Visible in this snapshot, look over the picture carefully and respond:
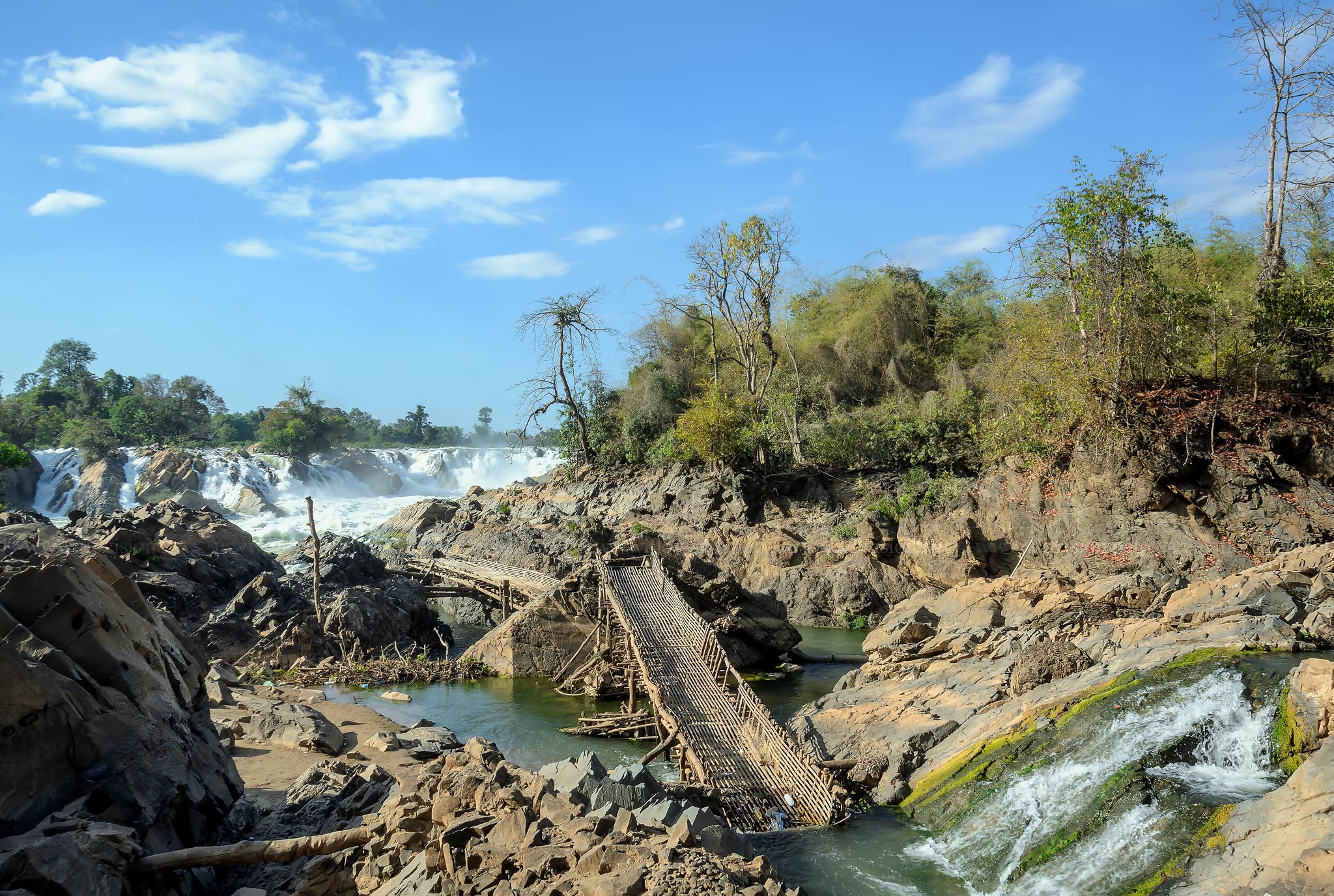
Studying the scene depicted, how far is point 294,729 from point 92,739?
561 cm

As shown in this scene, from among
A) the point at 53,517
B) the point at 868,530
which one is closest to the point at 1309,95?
the point at 868,530

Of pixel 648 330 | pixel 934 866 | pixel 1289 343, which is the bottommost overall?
pixel 934 866

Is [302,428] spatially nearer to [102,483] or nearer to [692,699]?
[102,483]

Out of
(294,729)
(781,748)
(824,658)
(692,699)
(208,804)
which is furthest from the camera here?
(824,658)

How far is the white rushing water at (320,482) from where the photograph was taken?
3597 cm

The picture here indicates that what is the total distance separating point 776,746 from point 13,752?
771 cm

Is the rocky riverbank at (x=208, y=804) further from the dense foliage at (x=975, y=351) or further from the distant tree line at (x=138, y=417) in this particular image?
the distant tree line at (x=138, y=417)

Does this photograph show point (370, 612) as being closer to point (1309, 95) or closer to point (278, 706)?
point (278, 706)

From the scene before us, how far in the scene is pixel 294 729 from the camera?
38.6 ft

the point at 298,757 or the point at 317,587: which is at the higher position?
the point at 317,587

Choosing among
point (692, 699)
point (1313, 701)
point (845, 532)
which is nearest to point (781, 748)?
point (692, 699)

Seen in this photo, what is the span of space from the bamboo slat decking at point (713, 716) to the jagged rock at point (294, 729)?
446cm

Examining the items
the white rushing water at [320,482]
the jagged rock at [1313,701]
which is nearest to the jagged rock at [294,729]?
the jagged rock at [1313,701]

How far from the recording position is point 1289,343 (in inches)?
679
